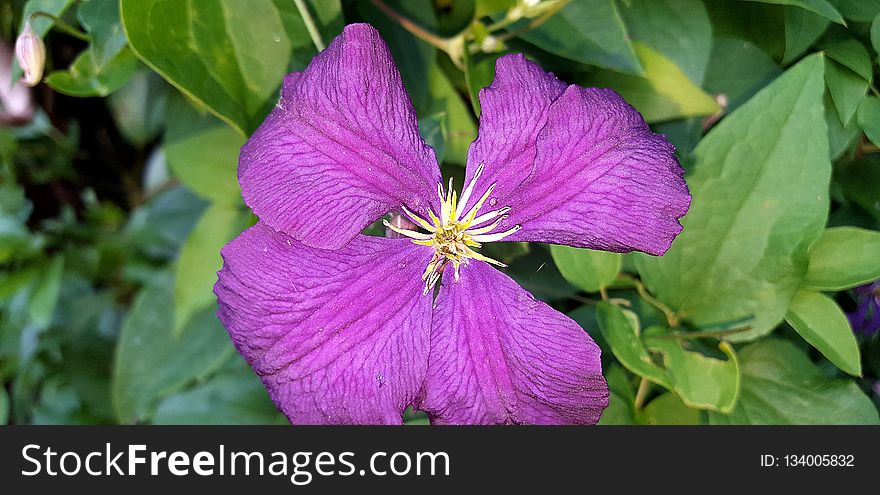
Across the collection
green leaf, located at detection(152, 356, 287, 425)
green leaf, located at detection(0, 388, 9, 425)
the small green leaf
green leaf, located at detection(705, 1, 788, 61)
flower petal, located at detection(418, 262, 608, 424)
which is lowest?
green leaf, located at detection(0, 388, 9, 425)

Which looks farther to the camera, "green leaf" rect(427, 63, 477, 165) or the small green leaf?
"green leaf" rect(427, 63, 477, 165)

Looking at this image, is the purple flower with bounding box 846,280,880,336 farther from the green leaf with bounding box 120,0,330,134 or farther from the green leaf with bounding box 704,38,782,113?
the green leaf with bounding box 120,0,330,134

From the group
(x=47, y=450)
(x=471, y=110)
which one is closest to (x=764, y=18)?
(x=471, y=110)

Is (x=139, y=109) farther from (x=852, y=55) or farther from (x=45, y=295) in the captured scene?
(x=852, y=55)

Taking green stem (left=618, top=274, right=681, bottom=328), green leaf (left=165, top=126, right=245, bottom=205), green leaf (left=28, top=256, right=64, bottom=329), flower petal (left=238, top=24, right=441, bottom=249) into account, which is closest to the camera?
flower petal (left=238, top=24, right=441, bottom=249)

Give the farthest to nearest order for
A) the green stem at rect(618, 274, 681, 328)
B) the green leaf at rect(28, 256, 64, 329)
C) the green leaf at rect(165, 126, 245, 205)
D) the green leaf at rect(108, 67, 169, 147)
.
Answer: the green leaf at rect(108, 67, 169, 147), the green leaf at rect(28, 256, 64, 329), the green leaf at rect(165, 126, 245, 205), the green stem at rect(618, 274, 681, 328)

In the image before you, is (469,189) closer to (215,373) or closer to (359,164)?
(359,164)

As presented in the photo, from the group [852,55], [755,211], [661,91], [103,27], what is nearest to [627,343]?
[755,211]

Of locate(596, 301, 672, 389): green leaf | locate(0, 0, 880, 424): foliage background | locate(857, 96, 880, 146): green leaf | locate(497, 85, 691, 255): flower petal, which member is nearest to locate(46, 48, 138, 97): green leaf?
locate(0, 0, 880, 424): foliage background
